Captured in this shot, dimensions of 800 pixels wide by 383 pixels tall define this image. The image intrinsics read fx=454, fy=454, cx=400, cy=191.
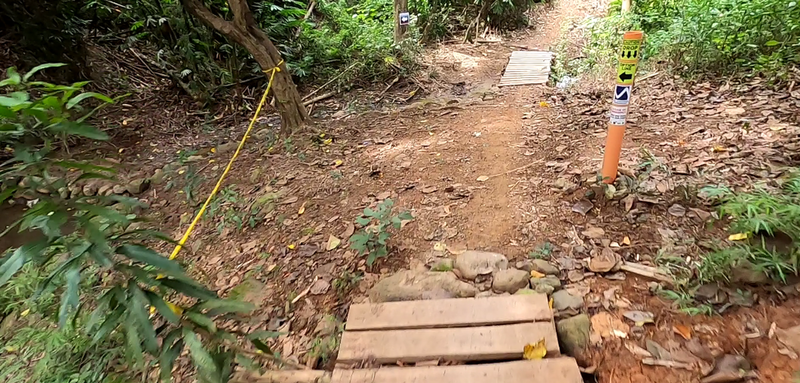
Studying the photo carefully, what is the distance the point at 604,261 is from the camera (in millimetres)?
2625

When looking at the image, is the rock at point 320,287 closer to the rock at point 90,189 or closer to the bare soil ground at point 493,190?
the bare soil ground at point 493,190

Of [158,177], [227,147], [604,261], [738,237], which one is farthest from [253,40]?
[738,237]

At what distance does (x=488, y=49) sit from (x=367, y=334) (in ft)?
23.4

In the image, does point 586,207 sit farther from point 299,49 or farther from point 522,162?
point 299,49

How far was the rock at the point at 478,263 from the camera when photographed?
106 inches

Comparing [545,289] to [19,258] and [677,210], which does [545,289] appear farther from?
[19,258]

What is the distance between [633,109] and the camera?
459 centimetres

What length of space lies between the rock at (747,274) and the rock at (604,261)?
55 centimetres

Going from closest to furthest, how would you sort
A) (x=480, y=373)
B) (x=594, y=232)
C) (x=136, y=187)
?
(x=480, y=373)
(x=594, y=232)
(x=136, y=187)

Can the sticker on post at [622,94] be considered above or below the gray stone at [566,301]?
above

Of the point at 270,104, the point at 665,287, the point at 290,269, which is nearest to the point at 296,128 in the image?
the point at 270,104

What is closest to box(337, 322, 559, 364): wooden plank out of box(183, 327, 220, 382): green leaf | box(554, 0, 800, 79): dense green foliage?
box(183, 327, 220, 382): green leaf

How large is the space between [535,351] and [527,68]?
5.50 m

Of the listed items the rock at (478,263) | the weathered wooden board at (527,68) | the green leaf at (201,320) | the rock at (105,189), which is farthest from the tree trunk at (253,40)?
the green leaf at (201,320)
